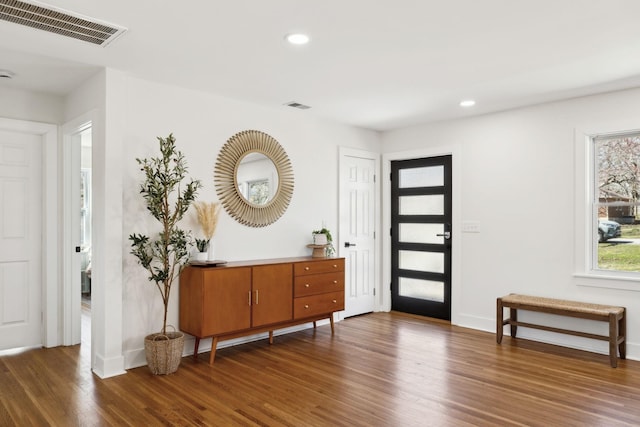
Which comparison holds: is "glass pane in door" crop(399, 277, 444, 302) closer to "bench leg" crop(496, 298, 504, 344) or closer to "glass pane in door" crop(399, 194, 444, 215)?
"glass pane in door" crop(399, 194, 444, 215)

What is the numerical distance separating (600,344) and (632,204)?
1.36 meters

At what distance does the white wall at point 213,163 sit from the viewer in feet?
12.2

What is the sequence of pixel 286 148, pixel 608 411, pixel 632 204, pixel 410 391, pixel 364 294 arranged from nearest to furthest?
pixel 608 411 → pixel 410 391 → pixel 632 204 → pixel 286 148 → pixel 364 294

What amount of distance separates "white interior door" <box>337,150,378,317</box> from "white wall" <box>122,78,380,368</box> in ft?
0.52

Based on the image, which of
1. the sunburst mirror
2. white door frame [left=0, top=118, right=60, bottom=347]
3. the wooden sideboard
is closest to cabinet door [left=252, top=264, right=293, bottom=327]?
the wooden sideboard

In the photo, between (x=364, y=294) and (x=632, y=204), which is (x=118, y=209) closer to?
(x=364, y=294)

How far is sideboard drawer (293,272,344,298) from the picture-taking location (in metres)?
4.40

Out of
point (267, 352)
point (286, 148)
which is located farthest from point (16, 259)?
point (286, 148)

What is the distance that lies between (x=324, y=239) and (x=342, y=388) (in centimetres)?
201

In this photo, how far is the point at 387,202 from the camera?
5.95 meters

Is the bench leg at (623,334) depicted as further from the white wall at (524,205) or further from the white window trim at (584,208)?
the white window trim at (584,208)

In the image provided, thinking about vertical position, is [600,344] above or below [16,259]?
below

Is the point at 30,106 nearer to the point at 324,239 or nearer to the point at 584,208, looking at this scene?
the point at 324,239

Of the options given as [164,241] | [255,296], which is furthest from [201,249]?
[255,296]
